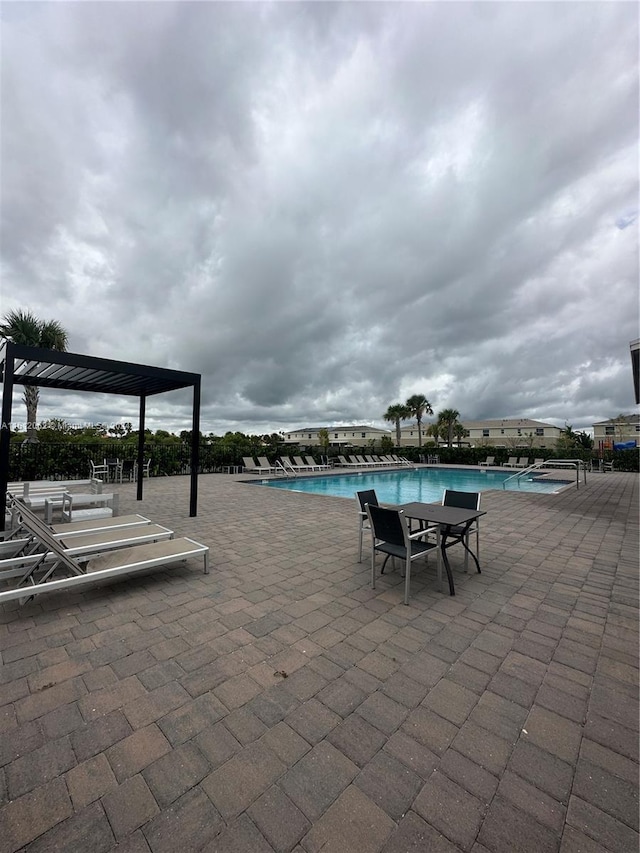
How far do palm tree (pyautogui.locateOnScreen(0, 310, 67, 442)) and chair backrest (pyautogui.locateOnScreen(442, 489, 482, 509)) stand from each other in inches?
586

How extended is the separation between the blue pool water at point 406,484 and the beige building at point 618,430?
1442 inches

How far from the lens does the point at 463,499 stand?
16.4ft

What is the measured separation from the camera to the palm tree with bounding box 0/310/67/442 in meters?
14.0

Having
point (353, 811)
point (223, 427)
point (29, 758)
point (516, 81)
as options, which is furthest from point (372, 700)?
point (223, 427)

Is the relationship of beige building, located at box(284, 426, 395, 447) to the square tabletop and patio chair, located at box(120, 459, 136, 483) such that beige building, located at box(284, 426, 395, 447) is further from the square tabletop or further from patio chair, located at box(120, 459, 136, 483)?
the square tabletop

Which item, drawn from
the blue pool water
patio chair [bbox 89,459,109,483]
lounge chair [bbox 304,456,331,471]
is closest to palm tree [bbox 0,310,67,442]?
patio chair [bbox 89,459,109,483]

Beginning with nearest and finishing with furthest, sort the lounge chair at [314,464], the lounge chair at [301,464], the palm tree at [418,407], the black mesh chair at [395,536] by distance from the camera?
the black mesh chair at [395,536]
the lounge chair at [301,464]
the lounge chair at [314,464]
the palm tree at [418,407]

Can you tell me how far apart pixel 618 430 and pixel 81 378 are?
65.5 meters

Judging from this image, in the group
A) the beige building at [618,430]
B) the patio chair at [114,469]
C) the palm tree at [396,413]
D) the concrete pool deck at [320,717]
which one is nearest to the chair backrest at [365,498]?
the concrete pool deck at [320,717]

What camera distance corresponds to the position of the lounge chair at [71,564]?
332 cm

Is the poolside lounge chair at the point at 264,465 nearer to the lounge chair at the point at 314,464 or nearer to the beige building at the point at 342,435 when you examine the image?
the lounge chair at the point at 314,464

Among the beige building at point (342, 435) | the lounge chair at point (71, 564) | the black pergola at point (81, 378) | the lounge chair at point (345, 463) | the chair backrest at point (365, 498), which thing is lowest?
the lounge chair at point (71, 564)

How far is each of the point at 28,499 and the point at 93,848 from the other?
705 cm

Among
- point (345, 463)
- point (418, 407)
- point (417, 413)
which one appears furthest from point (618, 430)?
point (345, 463)
